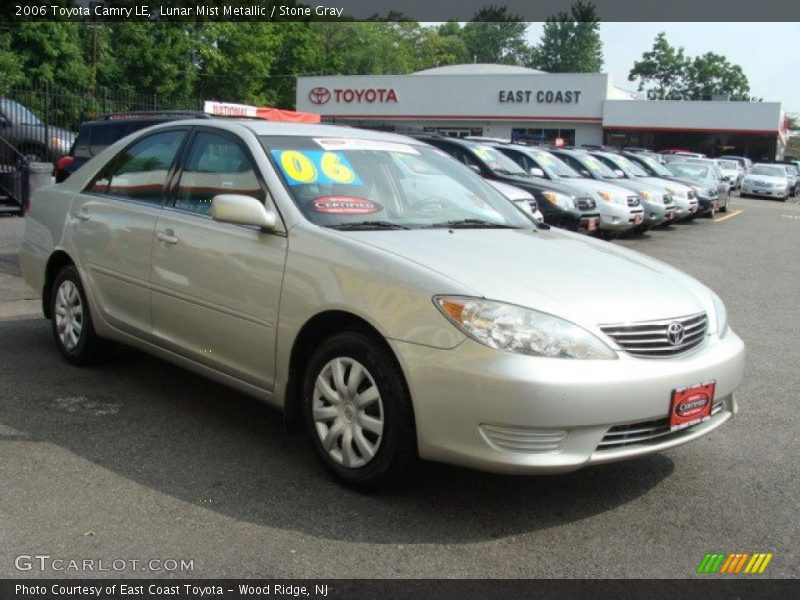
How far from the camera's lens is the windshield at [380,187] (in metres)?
4.30

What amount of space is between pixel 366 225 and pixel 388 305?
28.2 inches

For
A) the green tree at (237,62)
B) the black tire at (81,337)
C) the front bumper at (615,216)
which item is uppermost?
the green tree at (237,62)

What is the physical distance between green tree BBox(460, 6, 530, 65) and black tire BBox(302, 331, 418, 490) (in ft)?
394

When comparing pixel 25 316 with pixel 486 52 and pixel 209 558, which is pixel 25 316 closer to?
pixel 209 558

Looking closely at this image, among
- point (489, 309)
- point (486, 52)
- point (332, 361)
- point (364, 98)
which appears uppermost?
point (486, 52)

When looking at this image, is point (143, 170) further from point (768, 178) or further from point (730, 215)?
point (768, 178)

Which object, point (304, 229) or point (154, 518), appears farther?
point (304, 229)

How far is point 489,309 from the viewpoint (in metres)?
3.46

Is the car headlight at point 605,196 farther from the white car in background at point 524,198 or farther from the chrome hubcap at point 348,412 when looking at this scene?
the chrome hubcap at point 348,412

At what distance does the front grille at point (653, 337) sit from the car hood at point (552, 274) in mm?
33

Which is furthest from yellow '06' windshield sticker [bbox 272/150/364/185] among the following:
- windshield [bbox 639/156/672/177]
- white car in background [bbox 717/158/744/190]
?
white car in background [bbox 717/158/744/190]

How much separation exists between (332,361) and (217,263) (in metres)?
0.95

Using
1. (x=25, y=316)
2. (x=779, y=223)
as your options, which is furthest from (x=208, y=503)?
(x=779, y=223)
